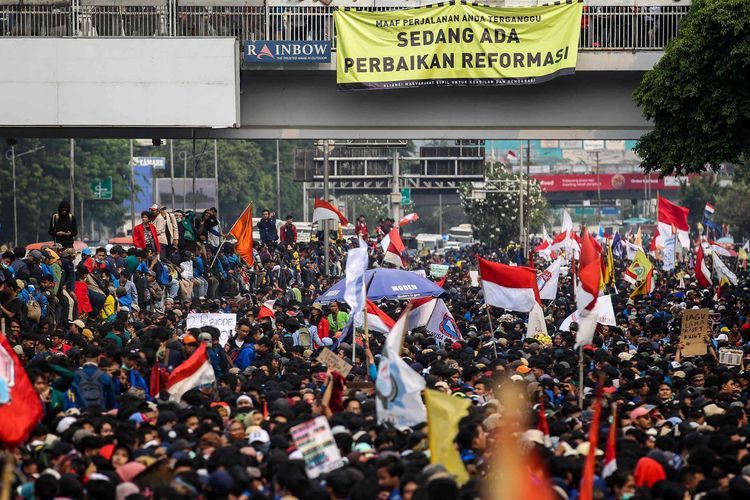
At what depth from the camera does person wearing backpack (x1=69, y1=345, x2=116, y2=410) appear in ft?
51.3

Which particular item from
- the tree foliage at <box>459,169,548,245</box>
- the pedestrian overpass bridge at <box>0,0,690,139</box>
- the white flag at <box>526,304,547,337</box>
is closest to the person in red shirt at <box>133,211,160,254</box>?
the pedestrian overpass bridge at <box>0,0,690,139</box>

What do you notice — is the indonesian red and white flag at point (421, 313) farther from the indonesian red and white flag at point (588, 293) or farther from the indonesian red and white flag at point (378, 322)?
the indonesian red and white flag at point (588, 293)

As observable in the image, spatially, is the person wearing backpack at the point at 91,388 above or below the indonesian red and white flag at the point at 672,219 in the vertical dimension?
below

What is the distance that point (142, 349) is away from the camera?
18.0 m

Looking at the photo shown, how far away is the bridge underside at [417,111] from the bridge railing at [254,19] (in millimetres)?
A: 759

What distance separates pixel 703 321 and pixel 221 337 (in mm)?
6760

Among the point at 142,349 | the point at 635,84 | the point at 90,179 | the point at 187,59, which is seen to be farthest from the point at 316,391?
the point at 90,179

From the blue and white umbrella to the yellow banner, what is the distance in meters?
4.60

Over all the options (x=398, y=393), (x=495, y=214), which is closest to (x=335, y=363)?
(x=398, y=393)

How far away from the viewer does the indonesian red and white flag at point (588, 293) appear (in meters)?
17.6

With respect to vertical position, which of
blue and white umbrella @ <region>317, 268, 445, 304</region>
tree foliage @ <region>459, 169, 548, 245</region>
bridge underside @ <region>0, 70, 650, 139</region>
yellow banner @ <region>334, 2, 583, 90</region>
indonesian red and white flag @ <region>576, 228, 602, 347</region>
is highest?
yellow banner @ <region>334, 2, 583, 90</region>

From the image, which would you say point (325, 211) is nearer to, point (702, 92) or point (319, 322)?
point (319, 322)

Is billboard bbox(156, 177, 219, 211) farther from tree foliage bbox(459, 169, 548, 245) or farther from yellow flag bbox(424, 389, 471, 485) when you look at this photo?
yellow flag bbox(424, 389, 471, 485)

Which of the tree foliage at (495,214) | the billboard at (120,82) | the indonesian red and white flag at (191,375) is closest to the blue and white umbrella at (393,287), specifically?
the billboard at (120,82)
